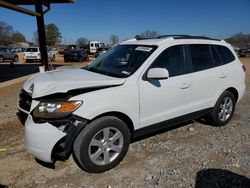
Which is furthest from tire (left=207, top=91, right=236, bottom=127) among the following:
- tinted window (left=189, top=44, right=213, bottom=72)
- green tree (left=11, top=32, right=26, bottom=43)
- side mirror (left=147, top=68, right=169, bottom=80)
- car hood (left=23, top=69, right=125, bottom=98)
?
green tree (left=11, top=32, right=26, bottom=43)

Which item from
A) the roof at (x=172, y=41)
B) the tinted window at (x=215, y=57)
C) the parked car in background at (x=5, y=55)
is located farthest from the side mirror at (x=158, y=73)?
the parked car in background at (x=5, y=55)

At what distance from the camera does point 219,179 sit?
11.0 ft

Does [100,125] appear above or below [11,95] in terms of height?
above

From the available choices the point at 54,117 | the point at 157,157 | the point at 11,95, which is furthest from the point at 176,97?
the point at 11,95

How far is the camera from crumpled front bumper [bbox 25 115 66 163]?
3.06m

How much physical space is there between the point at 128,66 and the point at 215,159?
1976 millimetres

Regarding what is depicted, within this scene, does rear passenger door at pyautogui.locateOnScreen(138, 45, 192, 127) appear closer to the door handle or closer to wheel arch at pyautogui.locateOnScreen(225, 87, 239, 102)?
the door handle

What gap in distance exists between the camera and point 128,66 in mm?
3979

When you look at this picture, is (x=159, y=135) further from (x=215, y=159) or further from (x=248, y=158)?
(x=248, y=158)

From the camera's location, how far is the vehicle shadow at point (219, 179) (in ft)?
10.6

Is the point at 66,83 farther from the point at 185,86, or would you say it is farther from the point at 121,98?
the point at 185,86

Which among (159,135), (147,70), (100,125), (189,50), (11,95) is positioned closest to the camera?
(100,125)

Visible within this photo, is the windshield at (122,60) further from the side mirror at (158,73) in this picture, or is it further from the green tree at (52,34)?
the green tree at (52,34)

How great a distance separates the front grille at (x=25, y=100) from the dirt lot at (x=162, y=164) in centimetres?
87
